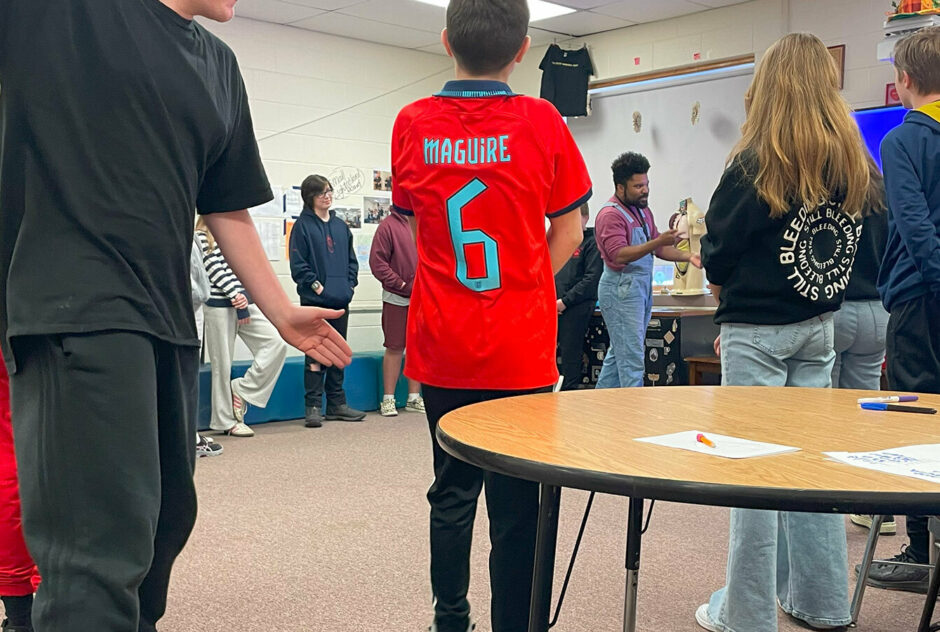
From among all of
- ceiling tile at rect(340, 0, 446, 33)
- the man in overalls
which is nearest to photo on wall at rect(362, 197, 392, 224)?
ceiling tile at rect(340, 0, 446, 33)

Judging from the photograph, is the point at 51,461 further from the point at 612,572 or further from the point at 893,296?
the point at 893,296

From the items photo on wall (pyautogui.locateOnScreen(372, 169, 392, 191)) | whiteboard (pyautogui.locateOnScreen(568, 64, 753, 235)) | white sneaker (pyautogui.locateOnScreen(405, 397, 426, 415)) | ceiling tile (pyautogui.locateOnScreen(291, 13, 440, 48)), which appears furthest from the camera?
photo on wall (pyautogui.locateOnScreen(372, 169, 392, 191))

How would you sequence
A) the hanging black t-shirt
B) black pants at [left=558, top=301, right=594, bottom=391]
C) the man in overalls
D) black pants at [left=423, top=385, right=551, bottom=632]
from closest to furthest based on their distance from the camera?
black pants at [left=423, top=385, right=551, bottom=632] → the man in overalls → black pants at [left=558, top=301, right=594, bottom=391] → the hanging black t-shirt

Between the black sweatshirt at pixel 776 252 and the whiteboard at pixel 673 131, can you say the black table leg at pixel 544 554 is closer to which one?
the black sweatshirt at pixel 776 252

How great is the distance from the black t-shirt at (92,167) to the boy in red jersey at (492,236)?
0.63 m

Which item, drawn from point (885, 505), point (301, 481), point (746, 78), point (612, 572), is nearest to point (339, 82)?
point (746, 78)

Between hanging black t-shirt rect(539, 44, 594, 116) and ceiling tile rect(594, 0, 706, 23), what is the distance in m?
0.60

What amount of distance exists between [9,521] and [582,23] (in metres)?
6.23

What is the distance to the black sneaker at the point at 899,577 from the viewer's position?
2.61m

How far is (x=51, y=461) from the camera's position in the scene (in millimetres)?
1173

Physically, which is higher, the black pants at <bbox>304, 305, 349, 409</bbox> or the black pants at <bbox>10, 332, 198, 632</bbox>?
the black pants at <bbox>10, 332, 198, 632</bbox>

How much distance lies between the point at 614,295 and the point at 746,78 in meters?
2.50

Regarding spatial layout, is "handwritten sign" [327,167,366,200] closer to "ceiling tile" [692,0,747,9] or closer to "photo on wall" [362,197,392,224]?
"photo on wall" [362,197,392,224]

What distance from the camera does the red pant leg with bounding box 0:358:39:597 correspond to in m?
1.82
